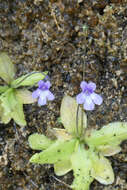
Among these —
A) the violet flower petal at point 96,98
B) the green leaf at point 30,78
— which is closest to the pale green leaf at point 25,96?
the green leaf at point 30,78

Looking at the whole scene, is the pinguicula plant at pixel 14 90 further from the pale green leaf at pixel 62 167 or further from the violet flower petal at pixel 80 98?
the pale green leaf at pixel 62 167

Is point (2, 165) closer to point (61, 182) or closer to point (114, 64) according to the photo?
point (61, 182)

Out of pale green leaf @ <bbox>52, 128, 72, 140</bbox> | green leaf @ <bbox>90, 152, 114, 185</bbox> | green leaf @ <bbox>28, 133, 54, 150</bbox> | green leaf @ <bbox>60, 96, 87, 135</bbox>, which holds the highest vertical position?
green leaf @ <bbox>60, 96, 87, 135</bbox>

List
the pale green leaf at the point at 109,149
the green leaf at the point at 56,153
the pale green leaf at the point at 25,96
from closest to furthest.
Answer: the green leaf at the point at 56,153
the pale green leaf at the point at 109,149
the pale green leaf at the point at 25,96

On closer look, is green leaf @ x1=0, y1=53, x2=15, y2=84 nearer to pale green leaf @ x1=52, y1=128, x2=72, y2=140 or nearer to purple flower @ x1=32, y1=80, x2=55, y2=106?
purple flower @ x1=32, y1=80, x2=55, y2=106

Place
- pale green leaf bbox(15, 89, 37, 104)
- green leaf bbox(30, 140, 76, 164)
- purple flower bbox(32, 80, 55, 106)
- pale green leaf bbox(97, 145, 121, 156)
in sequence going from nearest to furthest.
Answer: green leaf bbox(30, 140, 76, 164)
purple flower bbox(32, 80, 55, 106)
pale green leaf bbox(97, 145, 121, 156)
pale green leaf bbox(15, 89, 37, 104)

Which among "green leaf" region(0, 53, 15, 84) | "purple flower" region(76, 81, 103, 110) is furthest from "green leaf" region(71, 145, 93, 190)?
"green leaf" region(0, 53, 15, 84)
